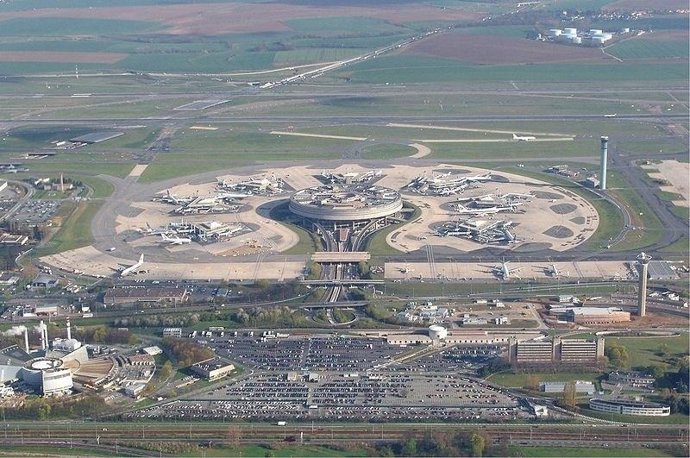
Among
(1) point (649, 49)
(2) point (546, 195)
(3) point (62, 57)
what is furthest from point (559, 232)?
(3) point (62, 57)

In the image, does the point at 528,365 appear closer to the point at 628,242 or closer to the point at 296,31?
the point at 628,242

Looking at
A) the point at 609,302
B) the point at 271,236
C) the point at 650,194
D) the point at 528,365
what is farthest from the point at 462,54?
the point at 528,365

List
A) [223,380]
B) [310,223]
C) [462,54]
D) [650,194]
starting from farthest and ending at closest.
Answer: [462,54]
[650,194]
[310,223]
[223,380]

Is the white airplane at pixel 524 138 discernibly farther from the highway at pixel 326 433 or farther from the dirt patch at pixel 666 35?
the dirt patch at pixel 666 35

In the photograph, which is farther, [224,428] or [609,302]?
[609,302]

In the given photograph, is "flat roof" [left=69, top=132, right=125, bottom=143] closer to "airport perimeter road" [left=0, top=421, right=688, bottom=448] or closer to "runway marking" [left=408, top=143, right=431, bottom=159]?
"runway marking" [left=408, top=143, right=431, bottom=159]
